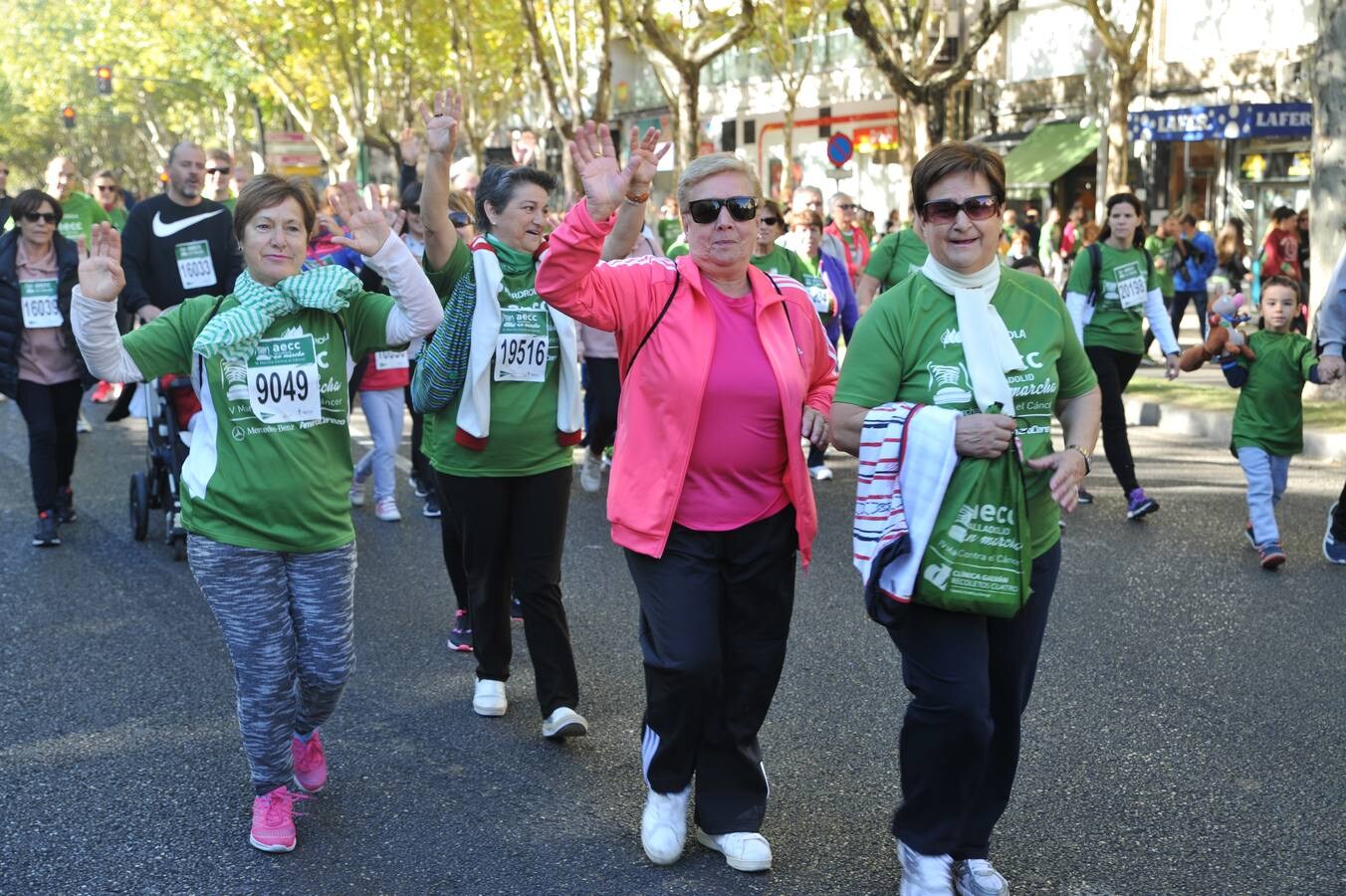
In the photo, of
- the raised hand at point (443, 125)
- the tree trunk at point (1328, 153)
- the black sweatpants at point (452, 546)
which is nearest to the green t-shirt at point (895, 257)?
the black sweatpants at point (452, 546)

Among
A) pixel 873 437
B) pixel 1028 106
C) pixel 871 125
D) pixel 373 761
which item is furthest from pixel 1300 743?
pixel 871 125

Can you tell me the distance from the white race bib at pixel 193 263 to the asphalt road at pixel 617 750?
60.6 inches

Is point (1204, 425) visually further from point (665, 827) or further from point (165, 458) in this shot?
point (665, 827)

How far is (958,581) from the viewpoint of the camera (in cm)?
340

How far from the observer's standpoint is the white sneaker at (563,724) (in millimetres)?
5000

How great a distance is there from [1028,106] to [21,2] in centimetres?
4389

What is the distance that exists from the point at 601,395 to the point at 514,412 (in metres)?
4.39

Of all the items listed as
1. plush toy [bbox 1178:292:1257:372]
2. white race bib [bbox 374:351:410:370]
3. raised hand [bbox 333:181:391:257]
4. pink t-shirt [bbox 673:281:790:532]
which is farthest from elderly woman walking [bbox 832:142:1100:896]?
white race bib [bbox 374:351:410:370]

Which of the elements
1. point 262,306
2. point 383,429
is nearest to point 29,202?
point 383,429

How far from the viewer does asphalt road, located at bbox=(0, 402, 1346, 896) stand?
4.07 m

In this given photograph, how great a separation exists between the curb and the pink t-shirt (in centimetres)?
811

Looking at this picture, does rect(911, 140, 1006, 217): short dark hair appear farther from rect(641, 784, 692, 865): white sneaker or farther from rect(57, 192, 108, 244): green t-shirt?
rect(57, 192, 108, 244): green t-shirt

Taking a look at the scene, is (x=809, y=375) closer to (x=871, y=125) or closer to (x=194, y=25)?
(x=871, y=125)

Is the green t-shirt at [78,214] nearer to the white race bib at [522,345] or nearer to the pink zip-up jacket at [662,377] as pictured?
the white race bib at [522,345]
